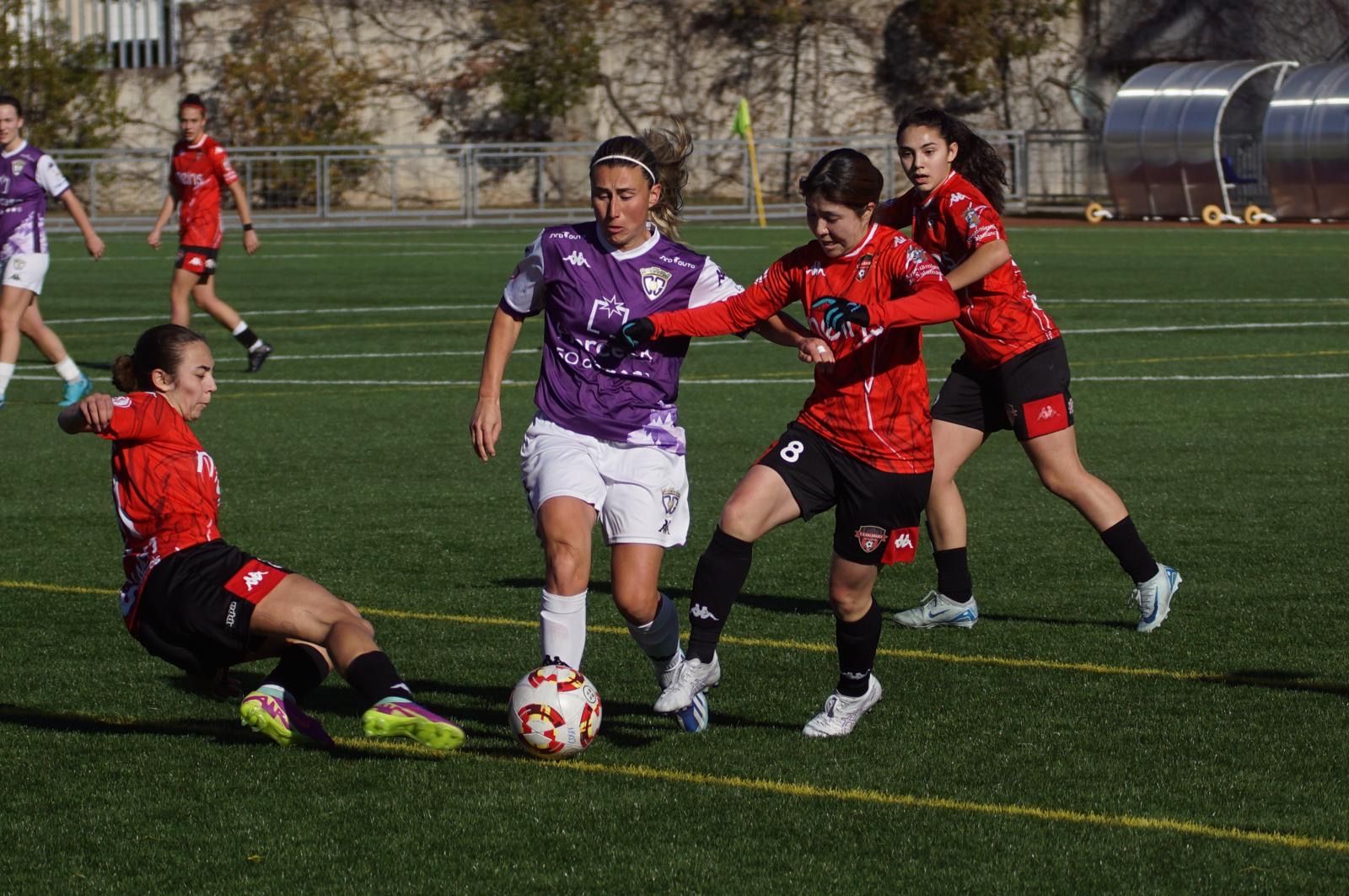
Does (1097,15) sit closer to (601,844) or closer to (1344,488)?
(1344,488)

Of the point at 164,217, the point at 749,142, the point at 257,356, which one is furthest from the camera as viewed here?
the point at 749,142

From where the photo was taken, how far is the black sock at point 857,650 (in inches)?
234

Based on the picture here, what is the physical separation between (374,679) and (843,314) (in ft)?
5.34

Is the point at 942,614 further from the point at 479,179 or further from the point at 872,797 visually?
the point at 479,179

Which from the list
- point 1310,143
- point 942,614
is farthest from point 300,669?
point 1310,143

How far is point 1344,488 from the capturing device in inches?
405

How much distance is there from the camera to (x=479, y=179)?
42.0 m

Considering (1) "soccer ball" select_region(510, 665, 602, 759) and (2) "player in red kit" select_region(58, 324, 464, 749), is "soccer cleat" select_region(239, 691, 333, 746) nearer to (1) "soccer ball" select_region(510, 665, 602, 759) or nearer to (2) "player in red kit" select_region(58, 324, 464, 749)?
(2) "player in red kit" select_region(58, 324, 464, 749)

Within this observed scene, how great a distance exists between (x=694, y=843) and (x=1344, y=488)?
253 inches

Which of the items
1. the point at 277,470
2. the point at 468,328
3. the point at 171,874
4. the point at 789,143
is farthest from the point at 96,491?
the point at 789,143

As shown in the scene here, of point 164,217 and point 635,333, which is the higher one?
point 635,333

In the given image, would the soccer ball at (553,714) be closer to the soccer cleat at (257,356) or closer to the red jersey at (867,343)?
the red jersey at (867,343)

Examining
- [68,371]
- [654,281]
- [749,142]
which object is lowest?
[749,142]

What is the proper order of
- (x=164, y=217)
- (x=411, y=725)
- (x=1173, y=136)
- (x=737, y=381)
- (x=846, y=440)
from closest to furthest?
1. (x=411, y=725)
2. (x=846, y=440)
3. (x=737, y=381)
4. (x=164, y=217)
5. (x=1173, y=136)
